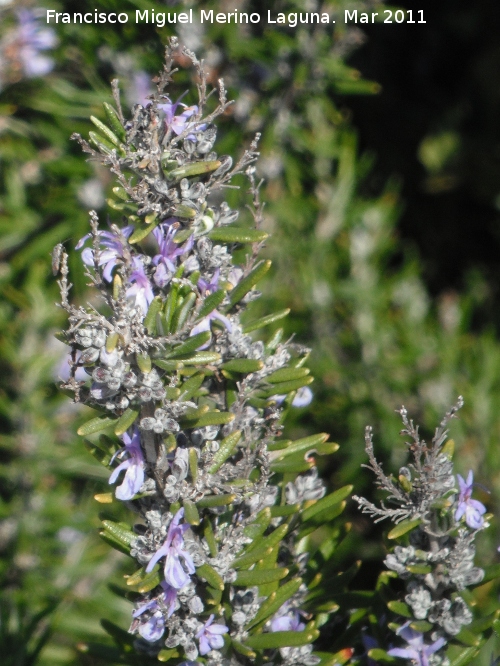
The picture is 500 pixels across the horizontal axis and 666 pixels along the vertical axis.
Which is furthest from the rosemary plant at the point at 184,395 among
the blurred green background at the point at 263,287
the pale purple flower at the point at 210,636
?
the blurred green background at the point at 263,287

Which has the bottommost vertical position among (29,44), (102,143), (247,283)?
(247,283)

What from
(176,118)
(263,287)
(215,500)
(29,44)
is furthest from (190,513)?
(29,44)

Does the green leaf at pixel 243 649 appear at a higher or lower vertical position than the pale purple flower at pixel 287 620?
higher

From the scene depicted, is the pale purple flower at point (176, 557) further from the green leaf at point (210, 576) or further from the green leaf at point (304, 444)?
the green leaf at point (304, 444)

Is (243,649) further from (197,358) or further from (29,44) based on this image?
(29,44)

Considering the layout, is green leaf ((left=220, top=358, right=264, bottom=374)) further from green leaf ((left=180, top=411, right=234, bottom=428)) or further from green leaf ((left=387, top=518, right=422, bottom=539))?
green leaf ((left=387, top=518, right=422, bottom=539))

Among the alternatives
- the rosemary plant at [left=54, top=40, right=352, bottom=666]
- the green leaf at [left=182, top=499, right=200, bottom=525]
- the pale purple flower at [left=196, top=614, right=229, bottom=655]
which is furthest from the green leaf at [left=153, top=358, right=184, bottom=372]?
the pale purple flower at [left=196, top=614, right=229, bottom=655]

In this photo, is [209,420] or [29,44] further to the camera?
[29,44]
